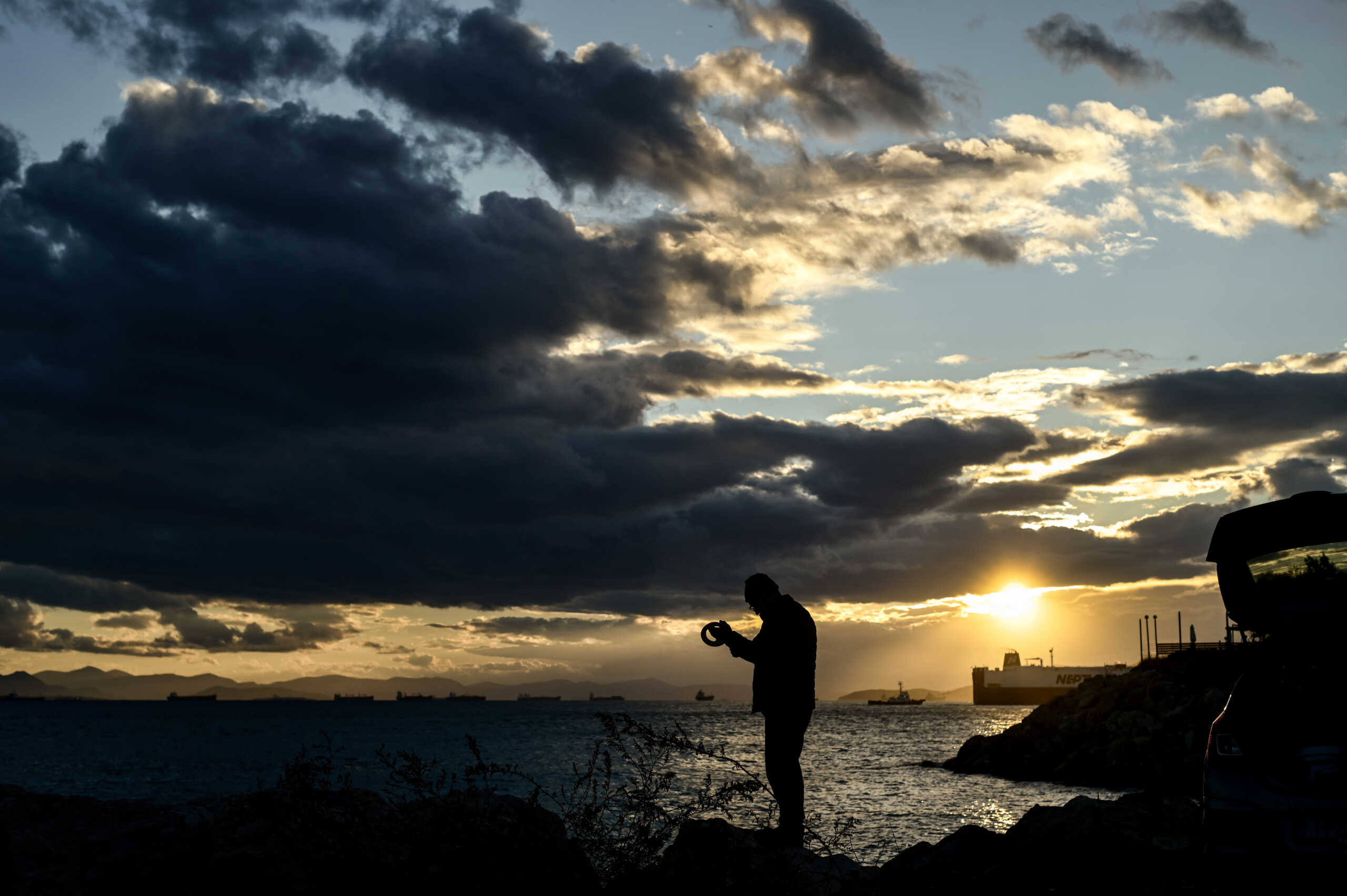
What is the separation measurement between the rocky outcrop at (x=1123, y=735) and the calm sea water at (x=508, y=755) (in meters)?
1.37

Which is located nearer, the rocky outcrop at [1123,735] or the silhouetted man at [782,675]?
the silhouetted man at [782,675]

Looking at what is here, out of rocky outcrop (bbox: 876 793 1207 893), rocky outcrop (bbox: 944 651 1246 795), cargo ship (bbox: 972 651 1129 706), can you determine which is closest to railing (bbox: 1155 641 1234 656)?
rocky outcrop (bbox: 944 651 1246 795)

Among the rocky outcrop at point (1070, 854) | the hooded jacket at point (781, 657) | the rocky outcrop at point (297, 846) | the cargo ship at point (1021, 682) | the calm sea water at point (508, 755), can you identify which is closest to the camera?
the rocky outcrop at point (297, 846)

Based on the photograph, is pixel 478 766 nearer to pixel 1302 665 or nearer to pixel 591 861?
pixel 591 861

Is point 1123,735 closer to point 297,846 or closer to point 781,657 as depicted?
point 781,657

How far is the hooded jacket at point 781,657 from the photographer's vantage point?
7.60 metres

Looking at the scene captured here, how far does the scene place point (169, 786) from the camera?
44531 mm

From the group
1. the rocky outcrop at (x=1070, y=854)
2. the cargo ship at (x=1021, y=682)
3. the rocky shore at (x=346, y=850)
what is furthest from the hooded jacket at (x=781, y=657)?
the cargo ship at (x=1021, y=682)

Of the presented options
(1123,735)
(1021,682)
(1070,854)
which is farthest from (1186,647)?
(1021,682)

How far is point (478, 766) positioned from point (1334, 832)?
4618 mm

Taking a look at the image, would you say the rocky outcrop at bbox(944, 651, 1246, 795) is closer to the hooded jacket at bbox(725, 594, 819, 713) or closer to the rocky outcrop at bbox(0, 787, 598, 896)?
the hooded jacket at bbox(725, 594, 819, 713)

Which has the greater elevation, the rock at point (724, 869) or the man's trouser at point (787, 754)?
the man's trouser at point (787, 754)

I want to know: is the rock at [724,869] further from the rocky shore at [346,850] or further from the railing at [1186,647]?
the railing at [1186,647]

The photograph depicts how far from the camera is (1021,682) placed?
593 feet
